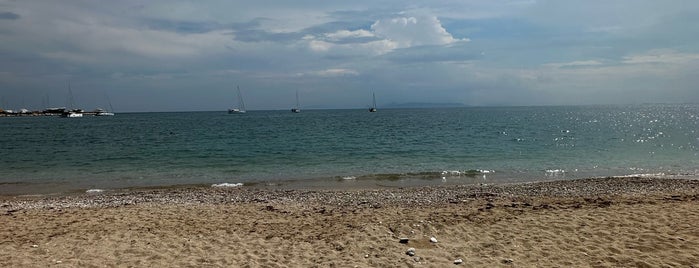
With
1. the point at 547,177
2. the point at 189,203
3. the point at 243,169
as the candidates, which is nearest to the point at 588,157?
the point at 547,177

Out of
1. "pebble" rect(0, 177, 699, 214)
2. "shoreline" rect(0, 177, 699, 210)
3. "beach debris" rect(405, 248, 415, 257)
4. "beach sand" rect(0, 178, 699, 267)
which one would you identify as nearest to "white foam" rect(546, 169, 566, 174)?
"shoreline" rect(0, 177, 699, 210)

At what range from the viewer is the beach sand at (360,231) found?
27.7ft

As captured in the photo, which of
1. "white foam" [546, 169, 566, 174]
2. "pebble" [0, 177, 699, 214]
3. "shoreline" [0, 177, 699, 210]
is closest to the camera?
"pebble" [0, 177, 699, 214]

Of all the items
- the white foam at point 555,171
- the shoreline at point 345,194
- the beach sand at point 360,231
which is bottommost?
the white foam at point 555,171

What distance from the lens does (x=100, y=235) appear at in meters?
10.2

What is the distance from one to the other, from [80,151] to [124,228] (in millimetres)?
31718

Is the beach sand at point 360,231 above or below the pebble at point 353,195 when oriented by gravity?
above

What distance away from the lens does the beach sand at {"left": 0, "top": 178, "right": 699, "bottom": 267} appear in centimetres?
845

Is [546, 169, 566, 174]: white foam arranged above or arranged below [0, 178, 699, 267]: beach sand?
below

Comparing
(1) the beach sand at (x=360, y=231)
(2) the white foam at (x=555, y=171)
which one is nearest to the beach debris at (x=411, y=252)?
(1) the beach sand at (x=360, y=231)

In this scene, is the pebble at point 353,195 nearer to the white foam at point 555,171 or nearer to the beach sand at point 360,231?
the beach sand at point 360,231

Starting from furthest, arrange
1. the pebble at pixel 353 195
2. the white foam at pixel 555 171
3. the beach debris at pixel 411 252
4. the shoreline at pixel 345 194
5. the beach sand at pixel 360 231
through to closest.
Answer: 1. the white foam at pixel 555 171
2. the shoreline at pixel 345 194
3. the pebble at pixel 353 195
4. the beach debris at pixel 411 252
5. the beach sand at pixel 360 231

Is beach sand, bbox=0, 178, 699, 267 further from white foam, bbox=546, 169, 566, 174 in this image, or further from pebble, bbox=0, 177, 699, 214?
white foam, bbox=546, 169, 566, 174

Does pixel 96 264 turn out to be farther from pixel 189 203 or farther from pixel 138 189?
pixel 138 189
